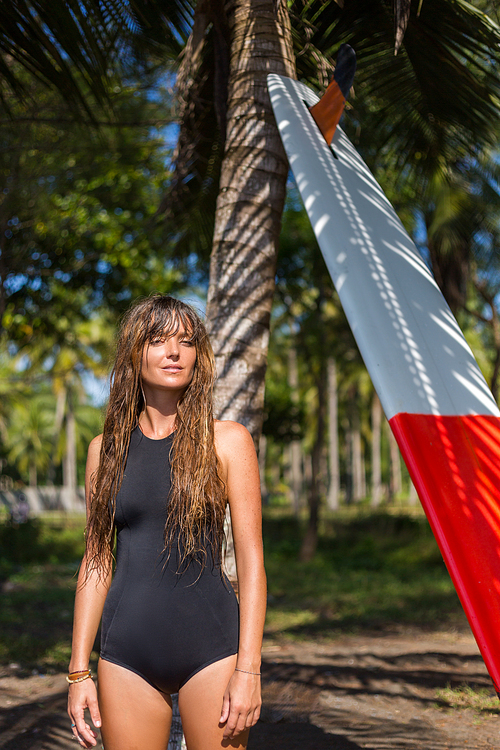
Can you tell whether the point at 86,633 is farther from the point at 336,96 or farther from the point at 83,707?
the point at 336,96

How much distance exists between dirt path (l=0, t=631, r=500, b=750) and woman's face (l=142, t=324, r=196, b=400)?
2.43 metres

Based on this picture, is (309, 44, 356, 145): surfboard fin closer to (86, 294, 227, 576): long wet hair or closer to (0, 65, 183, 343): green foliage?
(86, 294, 227, 576): long wet hair

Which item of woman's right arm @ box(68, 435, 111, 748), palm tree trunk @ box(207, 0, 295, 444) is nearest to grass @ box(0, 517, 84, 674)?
woman's right arm @ box(68, 435, 111, 748)

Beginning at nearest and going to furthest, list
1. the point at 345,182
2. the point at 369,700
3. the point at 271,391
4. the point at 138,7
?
1. the point at 345,182
2. the point at 138,7
3. the point at 369,700
4. the point at 271,391

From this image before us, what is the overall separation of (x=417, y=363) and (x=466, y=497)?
0.49 meters

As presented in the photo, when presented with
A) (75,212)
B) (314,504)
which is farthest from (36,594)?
(314,504)

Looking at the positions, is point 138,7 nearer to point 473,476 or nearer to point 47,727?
point 473,476

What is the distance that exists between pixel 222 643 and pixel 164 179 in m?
8.23

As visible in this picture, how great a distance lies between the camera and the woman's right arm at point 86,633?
1630mm

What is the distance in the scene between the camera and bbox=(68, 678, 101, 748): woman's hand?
1.62 metres

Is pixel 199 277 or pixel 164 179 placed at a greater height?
pixel 164 179

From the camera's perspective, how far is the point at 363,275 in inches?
88.9

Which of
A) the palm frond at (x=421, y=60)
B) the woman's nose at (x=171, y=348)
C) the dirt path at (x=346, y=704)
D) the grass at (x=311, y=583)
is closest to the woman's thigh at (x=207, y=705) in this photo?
the woman's nose at (x=171, y=348)

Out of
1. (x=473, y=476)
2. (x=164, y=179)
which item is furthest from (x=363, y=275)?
(x=164, y=179)
